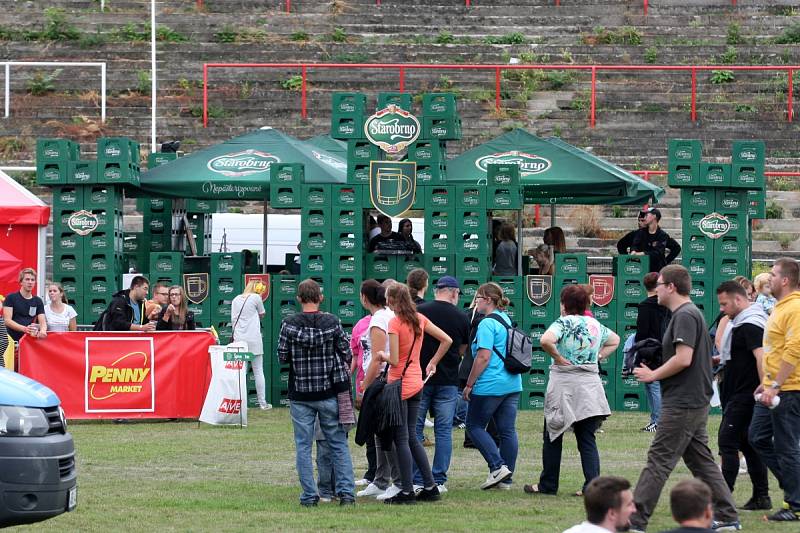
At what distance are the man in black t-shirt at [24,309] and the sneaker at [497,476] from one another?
7.28m

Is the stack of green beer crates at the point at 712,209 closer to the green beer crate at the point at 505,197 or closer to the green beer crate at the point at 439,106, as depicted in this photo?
the green beer crate at the point at 505,197

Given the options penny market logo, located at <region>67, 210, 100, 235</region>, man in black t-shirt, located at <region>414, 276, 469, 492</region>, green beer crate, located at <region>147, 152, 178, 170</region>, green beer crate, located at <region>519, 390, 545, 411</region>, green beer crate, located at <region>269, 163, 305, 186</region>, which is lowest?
green beer crate, located at <region>519, 390, 545, 411</region>

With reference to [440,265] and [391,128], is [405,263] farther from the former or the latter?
[391,128]

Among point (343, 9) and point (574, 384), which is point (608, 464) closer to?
point (574, 384)

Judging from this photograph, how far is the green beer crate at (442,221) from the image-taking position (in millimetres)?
18938

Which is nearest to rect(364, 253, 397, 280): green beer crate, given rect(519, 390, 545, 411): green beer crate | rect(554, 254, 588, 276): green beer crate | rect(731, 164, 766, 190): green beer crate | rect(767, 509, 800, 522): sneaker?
rect(554, 254, 588, 276): green beer crate

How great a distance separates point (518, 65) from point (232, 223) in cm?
864

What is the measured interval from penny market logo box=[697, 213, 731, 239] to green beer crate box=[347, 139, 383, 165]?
4330mm

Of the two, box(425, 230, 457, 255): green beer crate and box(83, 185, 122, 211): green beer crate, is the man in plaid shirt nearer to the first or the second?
box(425, 230, 457, 255): green beer crate

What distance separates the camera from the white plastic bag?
16641 millimetres

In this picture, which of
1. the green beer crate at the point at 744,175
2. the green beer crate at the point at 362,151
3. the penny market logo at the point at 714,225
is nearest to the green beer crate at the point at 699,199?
the penny market logo at the point at 714,225

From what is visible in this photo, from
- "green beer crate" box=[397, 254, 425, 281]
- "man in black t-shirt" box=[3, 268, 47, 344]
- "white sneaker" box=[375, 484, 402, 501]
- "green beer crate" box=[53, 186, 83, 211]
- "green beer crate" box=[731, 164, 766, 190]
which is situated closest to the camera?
"white sneaker" box=[375, 484, 402, 501]

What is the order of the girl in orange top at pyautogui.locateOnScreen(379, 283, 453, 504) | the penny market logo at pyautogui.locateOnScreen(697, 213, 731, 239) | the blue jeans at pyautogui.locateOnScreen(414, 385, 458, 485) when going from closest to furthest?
the girl in orange top at pyautogui.locateOnScreen(379, 283, 453, 504)
the blue jeans at pyautogui.locateOnScreen(414, 385, 458, 485)
the penny market logo at pyautogui.locateOnScreen(697, 213, 731, 239)

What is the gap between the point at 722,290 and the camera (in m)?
10.8
